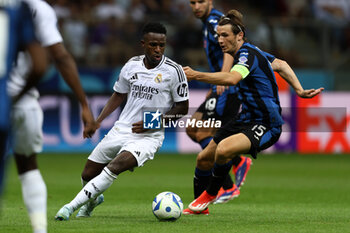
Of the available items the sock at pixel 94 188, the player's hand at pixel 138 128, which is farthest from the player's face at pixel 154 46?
the sock at pixel 94 188

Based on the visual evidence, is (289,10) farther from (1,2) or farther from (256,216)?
(1,2)

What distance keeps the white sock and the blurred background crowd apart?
510 inches

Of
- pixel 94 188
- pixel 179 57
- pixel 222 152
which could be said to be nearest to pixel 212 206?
pixel 222 152

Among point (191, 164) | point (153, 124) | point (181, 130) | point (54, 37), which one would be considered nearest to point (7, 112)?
point (54, 37)

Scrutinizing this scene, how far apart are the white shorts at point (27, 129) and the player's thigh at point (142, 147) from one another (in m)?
2.35

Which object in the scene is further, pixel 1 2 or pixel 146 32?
pixel 146 32

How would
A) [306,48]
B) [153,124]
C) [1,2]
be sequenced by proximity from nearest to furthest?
[1,2] → [153,124] → [306,48]

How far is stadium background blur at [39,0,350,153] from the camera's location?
17781 mm

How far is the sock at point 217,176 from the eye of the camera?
8203mm

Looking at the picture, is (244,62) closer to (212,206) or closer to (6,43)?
(212,206)

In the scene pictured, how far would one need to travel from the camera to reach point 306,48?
19.6m

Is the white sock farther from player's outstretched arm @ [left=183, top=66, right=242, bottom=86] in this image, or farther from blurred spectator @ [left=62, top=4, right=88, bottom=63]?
blurred spectator @ [left=62, top=4, right=88, bottom=63]

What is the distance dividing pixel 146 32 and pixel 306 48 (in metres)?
12.6

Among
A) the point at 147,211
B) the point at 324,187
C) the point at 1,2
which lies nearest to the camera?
the point at 1,2
